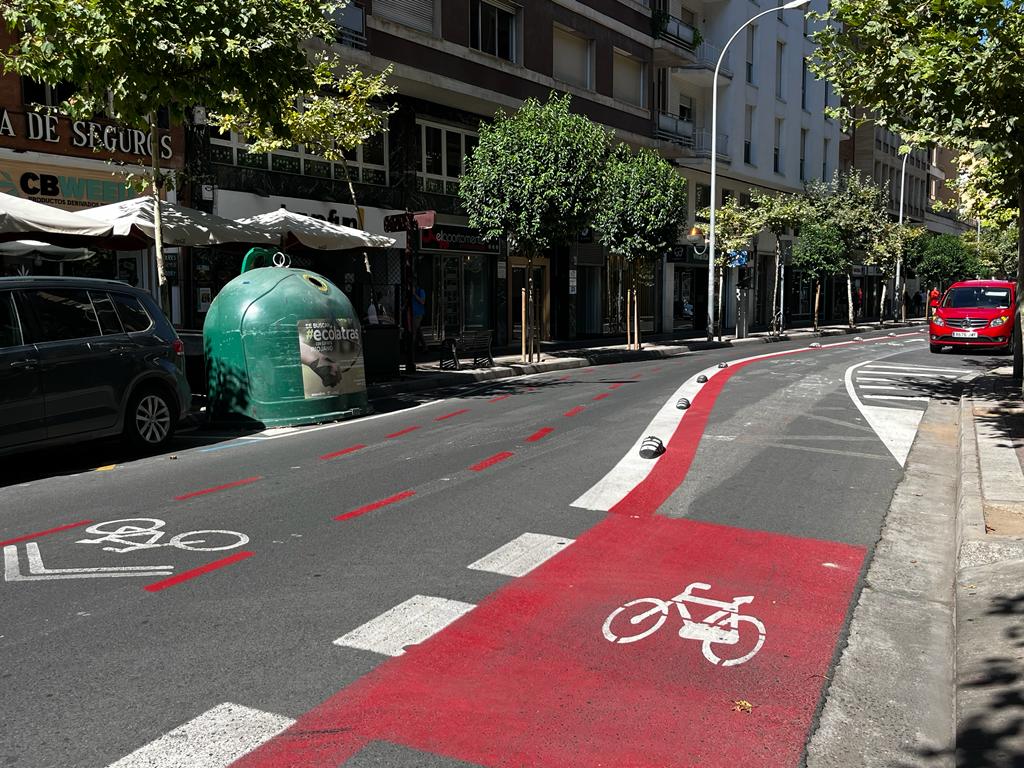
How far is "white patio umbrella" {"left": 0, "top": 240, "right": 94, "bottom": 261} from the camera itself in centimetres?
1334

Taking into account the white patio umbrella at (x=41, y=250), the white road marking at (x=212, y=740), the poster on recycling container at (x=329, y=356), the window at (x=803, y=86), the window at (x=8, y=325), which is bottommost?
the white road marking at (x=212, y=740)

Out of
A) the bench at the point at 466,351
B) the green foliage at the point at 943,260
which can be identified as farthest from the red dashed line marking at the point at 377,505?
the green foliage at the point at 943,260

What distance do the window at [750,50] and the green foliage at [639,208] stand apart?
17937 mm

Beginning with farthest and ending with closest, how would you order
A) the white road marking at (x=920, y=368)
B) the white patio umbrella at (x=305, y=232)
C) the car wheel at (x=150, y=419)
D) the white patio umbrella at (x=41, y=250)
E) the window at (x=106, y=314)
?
the white road marking at (x=920, y=368), the white patio umbrella at (x=305, y=232), the white patio umbrella at (x=41, y=250), the car wheel at (x=150, y=419), the window at (x=106, y=314)

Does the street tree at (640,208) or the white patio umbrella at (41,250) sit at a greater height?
the street tree at (640,208)

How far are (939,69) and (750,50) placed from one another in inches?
1386

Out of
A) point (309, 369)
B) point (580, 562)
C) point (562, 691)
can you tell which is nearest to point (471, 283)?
point (309, 369)

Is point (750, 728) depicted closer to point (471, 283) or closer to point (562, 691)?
point (562, 691)

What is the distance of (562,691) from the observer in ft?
12.4

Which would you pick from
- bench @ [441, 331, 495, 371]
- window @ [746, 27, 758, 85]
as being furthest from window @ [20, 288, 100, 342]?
A: window @ [746, 27, 758, 85]

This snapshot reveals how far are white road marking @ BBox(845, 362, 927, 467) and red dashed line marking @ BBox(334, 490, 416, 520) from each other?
4.91 m

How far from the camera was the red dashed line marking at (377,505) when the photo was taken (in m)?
6.65

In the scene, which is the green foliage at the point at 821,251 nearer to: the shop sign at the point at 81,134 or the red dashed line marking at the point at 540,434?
the shop sign at the point at 81,134

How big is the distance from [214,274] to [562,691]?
55.1 ft
